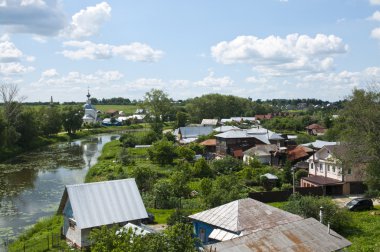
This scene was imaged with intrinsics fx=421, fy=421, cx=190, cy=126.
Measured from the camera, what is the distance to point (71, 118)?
293 ft

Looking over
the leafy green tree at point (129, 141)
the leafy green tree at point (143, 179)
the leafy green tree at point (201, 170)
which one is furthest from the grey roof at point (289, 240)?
the leafy green tree at point (129, 141)

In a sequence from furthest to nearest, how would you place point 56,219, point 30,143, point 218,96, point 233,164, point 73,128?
point 218,96 < point 73,128 < point 30,143 < point 233,164 < point 56,219

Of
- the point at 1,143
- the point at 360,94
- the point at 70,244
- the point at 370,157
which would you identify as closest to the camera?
the point at 70,244

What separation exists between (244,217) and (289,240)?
12.7 feet

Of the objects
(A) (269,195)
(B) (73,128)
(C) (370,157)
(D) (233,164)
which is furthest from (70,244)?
(B) (73,128)

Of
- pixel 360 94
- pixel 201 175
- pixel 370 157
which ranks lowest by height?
pixel 201 175

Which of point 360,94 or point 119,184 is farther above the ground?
point 360,94

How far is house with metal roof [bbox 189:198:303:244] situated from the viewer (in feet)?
57.8

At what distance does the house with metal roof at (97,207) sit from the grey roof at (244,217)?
3503mm

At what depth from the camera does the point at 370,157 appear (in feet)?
99.4

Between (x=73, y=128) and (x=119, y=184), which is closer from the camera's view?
(x=119, y=184)

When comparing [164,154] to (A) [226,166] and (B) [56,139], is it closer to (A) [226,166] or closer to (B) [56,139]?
(A) [226,166]

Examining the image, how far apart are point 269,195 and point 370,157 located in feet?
25.5

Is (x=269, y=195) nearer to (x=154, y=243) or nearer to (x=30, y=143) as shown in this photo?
(x=154, y=243)
